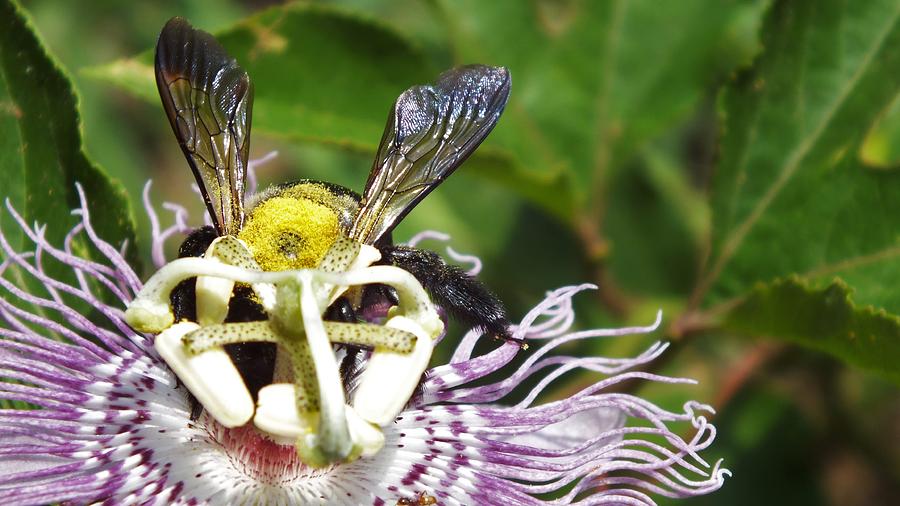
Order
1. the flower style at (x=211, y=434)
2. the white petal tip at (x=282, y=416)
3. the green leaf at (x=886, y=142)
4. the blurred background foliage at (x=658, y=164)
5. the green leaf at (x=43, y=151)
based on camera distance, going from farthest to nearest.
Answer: the green leaf at (x=886, y=142) → the blurred background foliage at (x=658, y=164) → the green leaf at (x=43, y=151) → the flower style at (x=211, y=434) → the white petal tip at (x=282, y=416)

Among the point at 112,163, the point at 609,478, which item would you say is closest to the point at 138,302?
the point at 609,478

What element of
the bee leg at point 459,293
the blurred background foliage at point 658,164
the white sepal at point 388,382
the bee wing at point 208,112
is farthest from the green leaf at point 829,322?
the bee wing at point 208,112

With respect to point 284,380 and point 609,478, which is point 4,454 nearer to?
point 284,380

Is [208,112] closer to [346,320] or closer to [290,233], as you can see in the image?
[290,233]

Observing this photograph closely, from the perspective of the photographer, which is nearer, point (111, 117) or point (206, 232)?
point (206, 232)

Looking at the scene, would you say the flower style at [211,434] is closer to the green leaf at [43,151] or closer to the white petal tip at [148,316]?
the green leaf at [43,151]

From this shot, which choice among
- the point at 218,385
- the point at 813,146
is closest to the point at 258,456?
the point at 218,385

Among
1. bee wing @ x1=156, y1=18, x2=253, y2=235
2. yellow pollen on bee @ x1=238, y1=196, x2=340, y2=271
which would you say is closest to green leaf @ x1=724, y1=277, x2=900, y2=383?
yellow pollen on bee @ x1=238, y1=196, x2=340, y2=271
